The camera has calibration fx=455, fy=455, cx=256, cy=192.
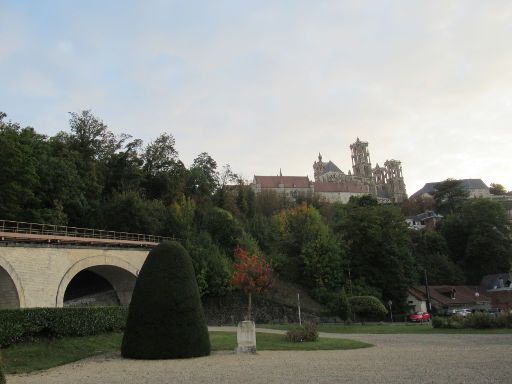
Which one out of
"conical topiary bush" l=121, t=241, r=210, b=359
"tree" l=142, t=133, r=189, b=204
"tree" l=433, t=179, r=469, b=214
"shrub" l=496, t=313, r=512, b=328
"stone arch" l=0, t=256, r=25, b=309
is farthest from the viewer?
"tree" l=433, t=179, r=469, b=214

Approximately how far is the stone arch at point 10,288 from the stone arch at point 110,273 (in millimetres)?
2994

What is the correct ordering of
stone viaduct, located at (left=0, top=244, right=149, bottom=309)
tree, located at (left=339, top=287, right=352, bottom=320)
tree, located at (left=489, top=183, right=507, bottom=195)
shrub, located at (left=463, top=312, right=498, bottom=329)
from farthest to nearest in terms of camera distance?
tree, located at (left=489, top=183, right=507, bottom=195), tree, located at (left=339, top=287, right=352, bottom=320), stone viaduct, located at (left=0, top=244, right=149, bottom=309), shrub, located at (left=463, top=312, right=498, bottom=329)

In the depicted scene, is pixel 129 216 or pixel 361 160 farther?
pixel 361 160

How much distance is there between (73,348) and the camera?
18.5m

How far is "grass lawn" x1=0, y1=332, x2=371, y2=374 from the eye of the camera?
1563cm

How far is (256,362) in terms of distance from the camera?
13.8m

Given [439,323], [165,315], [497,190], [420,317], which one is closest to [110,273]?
[165,315]

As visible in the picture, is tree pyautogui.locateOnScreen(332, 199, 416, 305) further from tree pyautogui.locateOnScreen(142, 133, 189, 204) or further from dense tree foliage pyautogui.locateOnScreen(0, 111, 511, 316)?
tree pyautogui.locateOnScreen(142, 133, 189, 204)

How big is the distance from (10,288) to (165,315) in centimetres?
1563

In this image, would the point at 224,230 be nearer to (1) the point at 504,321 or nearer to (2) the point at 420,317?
(2) the point at 420,317

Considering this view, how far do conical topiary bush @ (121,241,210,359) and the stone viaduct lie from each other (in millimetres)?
14012

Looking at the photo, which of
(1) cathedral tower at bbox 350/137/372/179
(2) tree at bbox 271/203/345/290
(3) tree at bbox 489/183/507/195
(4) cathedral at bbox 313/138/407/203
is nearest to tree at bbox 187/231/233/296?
(2) tree at bbox 271/203/345/290

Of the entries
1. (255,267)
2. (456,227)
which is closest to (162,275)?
(255,267)

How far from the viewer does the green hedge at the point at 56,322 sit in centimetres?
1745
